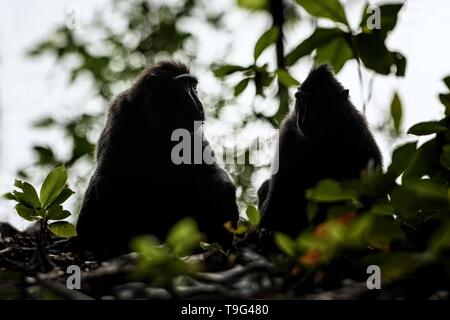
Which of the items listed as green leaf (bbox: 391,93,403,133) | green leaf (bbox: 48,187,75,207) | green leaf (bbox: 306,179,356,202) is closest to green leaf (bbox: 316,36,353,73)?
green leaf (bbox: 391,93,403,133)

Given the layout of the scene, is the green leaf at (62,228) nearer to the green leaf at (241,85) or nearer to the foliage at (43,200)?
Answer: the foliage at (43,200)

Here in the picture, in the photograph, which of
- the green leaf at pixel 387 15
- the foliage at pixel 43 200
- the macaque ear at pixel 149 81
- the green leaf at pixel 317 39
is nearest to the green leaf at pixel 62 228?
the foliage at pixel 43 200

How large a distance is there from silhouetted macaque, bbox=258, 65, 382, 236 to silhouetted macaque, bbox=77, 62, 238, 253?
51cm

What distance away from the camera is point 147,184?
5.99 metres

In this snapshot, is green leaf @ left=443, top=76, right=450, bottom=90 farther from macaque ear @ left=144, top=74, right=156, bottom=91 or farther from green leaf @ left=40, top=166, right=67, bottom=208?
macaque ear @ left=144, top=74, right=156, bottom=91

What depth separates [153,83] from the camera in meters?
6.70

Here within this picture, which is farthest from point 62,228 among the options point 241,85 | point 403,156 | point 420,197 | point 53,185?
point 420,197

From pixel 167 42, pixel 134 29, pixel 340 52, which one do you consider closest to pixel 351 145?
pixel 340 52

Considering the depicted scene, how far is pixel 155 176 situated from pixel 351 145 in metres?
1.94

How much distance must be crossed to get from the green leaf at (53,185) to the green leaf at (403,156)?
6.14 ft

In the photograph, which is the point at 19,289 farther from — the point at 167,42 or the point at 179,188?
the point at 167,42

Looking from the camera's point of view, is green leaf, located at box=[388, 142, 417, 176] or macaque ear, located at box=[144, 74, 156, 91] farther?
macaque ear, located at box=[144, 74, 156, 91]

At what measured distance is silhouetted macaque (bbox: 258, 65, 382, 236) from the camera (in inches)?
231

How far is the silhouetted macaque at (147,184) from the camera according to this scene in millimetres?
5812
